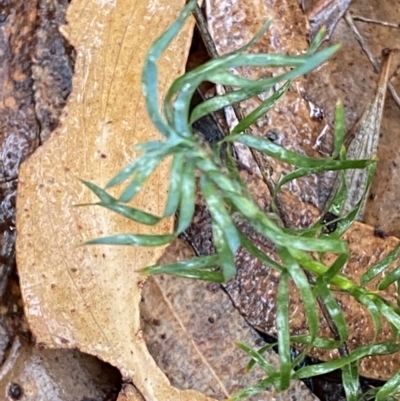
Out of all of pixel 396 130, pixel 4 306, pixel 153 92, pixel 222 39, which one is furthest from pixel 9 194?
pixel 396 130

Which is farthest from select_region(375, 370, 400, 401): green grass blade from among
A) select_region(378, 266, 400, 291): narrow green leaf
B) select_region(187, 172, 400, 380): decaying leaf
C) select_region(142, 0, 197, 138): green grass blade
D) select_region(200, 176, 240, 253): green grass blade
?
select_region(142, 0, 197, 138): green grass blade

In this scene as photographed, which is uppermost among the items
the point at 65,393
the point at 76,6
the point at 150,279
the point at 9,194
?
the point at 76,6

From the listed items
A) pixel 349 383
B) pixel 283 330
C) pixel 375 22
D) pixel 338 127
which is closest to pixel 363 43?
pixel 375 22

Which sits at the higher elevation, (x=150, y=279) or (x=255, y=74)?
(x=255, y=74)

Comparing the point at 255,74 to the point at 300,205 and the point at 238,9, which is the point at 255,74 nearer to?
the point at 238,9

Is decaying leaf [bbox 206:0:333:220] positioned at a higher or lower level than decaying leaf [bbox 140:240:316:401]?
higher

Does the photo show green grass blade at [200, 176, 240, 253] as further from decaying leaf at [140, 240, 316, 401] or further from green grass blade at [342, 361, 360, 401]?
decaying leaf at [140, 240, 316, 401]
